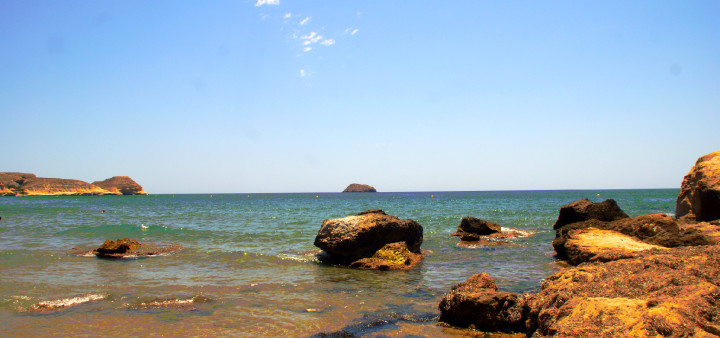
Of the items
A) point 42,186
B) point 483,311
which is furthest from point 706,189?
point 42,186

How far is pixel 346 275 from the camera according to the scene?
39.0ft

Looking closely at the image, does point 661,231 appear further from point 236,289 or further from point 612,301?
point 236,289

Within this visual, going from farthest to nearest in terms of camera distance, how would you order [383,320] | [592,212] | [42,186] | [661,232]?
1. [42,186]
2. [592,212]
3. [661,232]
4. [383,320]

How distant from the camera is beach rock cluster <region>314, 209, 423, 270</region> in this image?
1339 cm

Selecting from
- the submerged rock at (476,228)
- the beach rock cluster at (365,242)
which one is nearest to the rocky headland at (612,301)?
the beach rock cluster at (365,242)

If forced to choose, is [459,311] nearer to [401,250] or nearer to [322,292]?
[322,292]

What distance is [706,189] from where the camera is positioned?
1544 centimetres

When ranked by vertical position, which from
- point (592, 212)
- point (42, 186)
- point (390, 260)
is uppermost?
point (42, 186)

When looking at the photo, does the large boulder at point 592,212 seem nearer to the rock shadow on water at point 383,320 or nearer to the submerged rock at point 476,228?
the submerged rock at point 476,228

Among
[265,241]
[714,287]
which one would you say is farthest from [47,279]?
[714,287]

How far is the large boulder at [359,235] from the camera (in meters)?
13.8

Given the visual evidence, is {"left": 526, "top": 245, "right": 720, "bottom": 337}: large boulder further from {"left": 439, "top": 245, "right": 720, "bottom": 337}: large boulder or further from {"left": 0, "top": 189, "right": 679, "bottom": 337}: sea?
Answer: {"left": 0, "top": 189, "right": 679, "bottom": 337}: sea

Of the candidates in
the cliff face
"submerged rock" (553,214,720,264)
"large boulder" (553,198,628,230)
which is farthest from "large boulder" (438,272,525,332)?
the cliff face

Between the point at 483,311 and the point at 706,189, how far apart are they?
14618 millimetres
